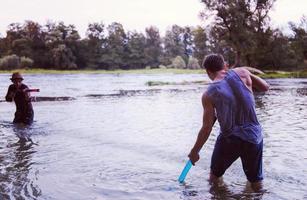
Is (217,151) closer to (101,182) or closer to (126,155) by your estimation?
(101,182)

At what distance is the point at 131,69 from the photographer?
4611 inches

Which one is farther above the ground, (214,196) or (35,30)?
(35,30)

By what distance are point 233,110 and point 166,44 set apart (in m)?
127

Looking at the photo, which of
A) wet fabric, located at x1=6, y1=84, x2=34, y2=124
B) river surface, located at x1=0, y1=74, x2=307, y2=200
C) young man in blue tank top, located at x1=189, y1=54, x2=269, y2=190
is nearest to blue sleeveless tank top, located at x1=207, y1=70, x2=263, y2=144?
young man in blue tank top, located at x1=189, y1=54, x2=269, y2=190

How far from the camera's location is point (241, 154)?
5301 millimetres

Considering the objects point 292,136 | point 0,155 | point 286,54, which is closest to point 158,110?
point 292,136

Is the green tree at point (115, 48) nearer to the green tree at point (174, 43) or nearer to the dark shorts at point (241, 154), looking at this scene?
the green tree at point (174, 43)

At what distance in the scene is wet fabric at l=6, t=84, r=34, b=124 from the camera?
1341 cm

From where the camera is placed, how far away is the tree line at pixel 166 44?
55.3 metres

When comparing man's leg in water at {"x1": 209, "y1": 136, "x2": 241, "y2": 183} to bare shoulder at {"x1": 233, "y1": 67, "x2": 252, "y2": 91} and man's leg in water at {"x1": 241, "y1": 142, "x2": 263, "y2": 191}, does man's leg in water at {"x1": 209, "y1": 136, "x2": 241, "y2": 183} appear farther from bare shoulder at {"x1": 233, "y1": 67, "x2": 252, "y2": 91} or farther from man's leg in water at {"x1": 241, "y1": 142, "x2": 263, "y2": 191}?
bare shoulder at {"x1": 233, "y1": 67, "x2": 252, "y2": 91}

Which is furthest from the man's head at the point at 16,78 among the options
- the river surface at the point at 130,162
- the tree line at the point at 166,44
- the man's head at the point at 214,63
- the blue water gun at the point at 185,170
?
the tree line at the point at 166,44

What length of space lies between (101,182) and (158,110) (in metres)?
11.7

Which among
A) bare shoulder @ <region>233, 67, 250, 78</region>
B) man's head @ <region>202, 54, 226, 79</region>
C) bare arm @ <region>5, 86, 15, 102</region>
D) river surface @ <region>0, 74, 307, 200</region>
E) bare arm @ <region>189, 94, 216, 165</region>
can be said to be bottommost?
river surface @ <region>0, 74, 307, 200</region>

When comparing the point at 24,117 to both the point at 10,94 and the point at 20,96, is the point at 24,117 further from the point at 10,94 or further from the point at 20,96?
the point at 10,94
